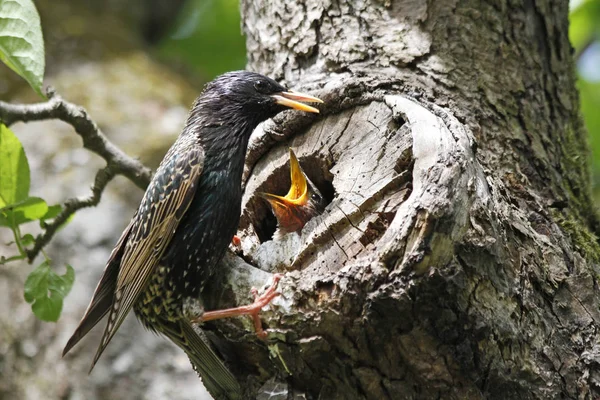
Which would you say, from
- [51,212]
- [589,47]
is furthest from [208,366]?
[589,47]

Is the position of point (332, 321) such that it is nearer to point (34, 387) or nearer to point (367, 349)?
point (367, 349)

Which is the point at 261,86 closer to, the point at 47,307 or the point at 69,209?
the point at 69,209

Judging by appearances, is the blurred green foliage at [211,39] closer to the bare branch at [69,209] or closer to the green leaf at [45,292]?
the bare branch at [69,209]

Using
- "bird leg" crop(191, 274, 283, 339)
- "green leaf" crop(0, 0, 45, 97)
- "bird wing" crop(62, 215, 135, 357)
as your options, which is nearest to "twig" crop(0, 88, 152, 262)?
"bird wing" crop(62, 215, 135, 357)

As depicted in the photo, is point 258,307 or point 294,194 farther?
point 294,194

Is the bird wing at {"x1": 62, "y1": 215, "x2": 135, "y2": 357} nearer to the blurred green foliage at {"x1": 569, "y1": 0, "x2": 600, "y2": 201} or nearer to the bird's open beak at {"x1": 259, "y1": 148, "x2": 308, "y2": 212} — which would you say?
the bird's open beak at {"x1": 259, "y1": 148, "x2": 308, "y2": 212}

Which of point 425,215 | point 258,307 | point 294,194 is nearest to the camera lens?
point 425,215

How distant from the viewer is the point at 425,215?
86.5 inches

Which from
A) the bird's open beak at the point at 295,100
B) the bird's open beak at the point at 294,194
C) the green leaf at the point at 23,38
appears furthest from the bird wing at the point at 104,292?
the green leaf at the point at 23,38

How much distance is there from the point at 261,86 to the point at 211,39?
3743mm

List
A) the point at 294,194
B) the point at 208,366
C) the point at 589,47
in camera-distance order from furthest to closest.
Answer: the point at 589,47, the point at 294,194, the point at 208,366

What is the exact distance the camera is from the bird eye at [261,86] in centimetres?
336

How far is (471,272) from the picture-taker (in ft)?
7.37

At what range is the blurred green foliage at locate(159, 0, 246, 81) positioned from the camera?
680cm
